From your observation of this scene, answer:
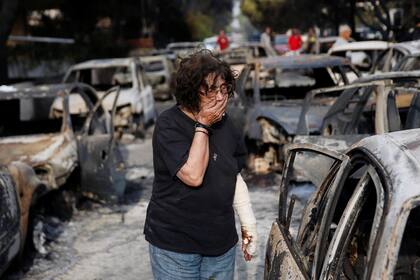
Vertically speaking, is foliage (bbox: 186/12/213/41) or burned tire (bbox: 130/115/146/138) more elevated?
foliage (bbox: 186/12/213/41)

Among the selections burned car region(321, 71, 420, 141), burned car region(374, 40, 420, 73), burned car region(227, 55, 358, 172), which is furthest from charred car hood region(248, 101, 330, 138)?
burned car region(374, 40, 420, 73)

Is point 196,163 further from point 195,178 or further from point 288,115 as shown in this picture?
point 288,115

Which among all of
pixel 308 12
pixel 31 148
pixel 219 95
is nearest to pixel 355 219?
pixel 219 95

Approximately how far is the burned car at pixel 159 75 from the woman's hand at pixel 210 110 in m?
15.3

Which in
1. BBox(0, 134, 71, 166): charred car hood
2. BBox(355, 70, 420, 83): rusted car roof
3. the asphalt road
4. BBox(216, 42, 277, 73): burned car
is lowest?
the asphalt road

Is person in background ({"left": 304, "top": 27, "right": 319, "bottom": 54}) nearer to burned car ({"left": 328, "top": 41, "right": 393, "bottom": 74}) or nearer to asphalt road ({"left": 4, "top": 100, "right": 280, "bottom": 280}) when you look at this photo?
burned car ({"left": 328, "top": 41, "right": 393, "bottom": 74})

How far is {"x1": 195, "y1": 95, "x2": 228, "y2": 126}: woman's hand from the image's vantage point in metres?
2.79

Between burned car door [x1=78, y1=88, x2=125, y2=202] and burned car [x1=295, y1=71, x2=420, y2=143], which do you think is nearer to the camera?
burned car [x1=295, y1=71, x2=420, y2=143]

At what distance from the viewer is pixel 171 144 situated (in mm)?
2803

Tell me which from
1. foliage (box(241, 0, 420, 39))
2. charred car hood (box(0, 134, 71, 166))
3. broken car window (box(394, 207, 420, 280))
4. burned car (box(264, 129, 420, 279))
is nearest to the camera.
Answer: burned car (box(264, 129, 420, 279))

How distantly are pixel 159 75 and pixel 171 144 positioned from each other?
51.4 feet

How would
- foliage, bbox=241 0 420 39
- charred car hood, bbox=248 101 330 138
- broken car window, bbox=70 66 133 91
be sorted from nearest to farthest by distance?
charred car hood, bbox=248 101 330 138, broken car window, bbox=70 66 133 91, foliage, bbox=241 0 420 39

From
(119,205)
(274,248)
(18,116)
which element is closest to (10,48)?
(18,116)

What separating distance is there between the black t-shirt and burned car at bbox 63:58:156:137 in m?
8.80
